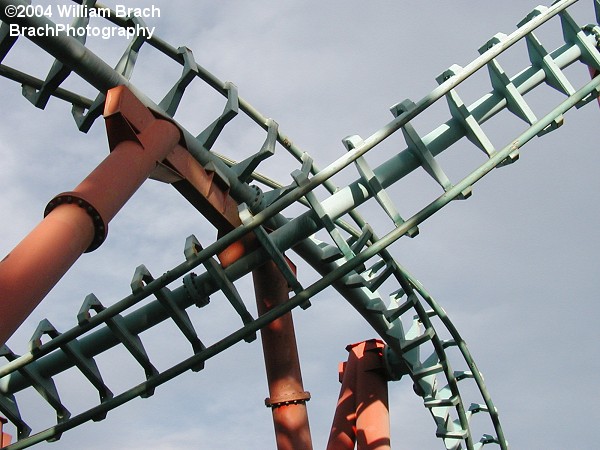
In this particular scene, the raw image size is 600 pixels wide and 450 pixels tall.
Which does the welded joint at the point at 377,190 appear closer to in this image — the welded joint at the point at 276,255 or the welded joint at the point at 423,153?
the welded joint at the point at 423,153

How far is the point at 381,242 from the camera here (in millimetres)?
6250

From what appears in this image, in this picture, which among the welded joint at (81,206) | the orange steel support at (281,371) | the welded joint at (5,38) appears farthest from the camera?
the orange steel support at (281,371)

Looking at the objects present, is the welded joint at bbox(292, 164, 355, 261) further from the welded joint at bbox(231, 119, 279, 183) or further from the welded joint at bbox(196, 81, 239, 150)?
the welded joint at bbox(196, 81, 239, 150)

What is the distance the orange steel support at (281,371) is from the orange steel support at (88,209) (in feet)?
5.70

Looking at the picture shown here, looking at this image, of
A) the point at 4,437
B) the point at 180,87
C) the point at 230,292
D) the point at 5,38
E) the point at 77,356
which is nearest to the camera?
the point at 5,38

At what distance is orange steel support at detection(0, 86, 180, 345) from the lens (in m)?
4.35

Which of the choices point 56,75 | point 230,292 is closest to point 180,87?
point 56,75

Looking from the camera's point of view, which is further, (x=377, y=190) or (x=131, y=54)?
(x=377, y=190)

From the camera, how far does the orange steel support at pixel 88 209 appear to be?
4.35 meters

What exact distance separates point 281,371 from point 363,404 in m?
1.64

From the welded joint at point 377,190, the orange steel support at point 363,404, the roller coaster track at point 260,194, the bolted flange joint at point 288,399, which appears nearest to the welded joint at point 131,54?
the roller coaster track at point 260,194

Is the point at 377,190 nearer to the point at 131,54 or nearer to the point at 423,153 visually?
the point at 423,153

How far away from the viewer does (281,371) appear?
7250 millimetres

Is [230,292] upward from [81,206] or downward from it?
upward
